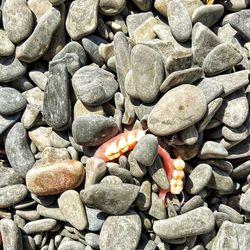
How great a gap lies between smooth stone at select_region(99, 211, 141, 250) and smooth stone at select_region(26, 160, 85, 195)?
0.17 metres

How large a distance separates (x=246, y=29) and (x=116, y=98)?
477 millimetres

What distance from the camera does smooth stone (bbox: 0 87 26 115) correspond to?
1449 millimetres

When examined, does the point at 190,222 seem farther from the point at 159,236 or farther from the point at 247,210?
the point at 247,210

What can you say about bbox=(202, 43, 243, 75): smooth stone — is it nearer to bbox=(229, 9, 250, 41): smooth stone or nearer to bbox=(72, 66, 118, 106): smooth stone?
bbox=(229, 9, 250, 41): smooth stone

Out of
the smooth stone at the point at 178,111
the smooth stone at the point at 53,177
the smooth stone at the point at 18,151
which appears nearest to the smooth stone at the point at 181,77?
the smooth stone at the point at 178,111

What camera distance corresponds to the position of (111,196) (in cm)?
133

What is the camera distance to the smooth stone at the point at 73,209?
1.36m

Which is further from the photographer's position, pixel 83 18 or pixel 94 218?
pixel 83 18

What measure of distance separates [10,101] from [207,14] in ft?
2.24

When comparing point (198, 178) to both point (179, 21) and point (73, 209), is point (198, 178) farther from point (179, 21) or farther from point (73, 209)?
point (179, 21)

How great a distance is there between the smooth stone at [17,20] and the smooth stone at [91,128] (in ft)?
1.13

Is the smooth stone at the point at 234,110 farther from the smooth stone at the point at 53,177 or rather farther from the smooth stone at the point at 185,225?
the smooth stone at the point at 53,177

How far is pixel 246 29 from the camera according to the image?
1499 millimetres

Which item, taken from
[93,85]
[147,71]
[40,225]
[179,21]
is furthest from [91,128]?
[179,21]
